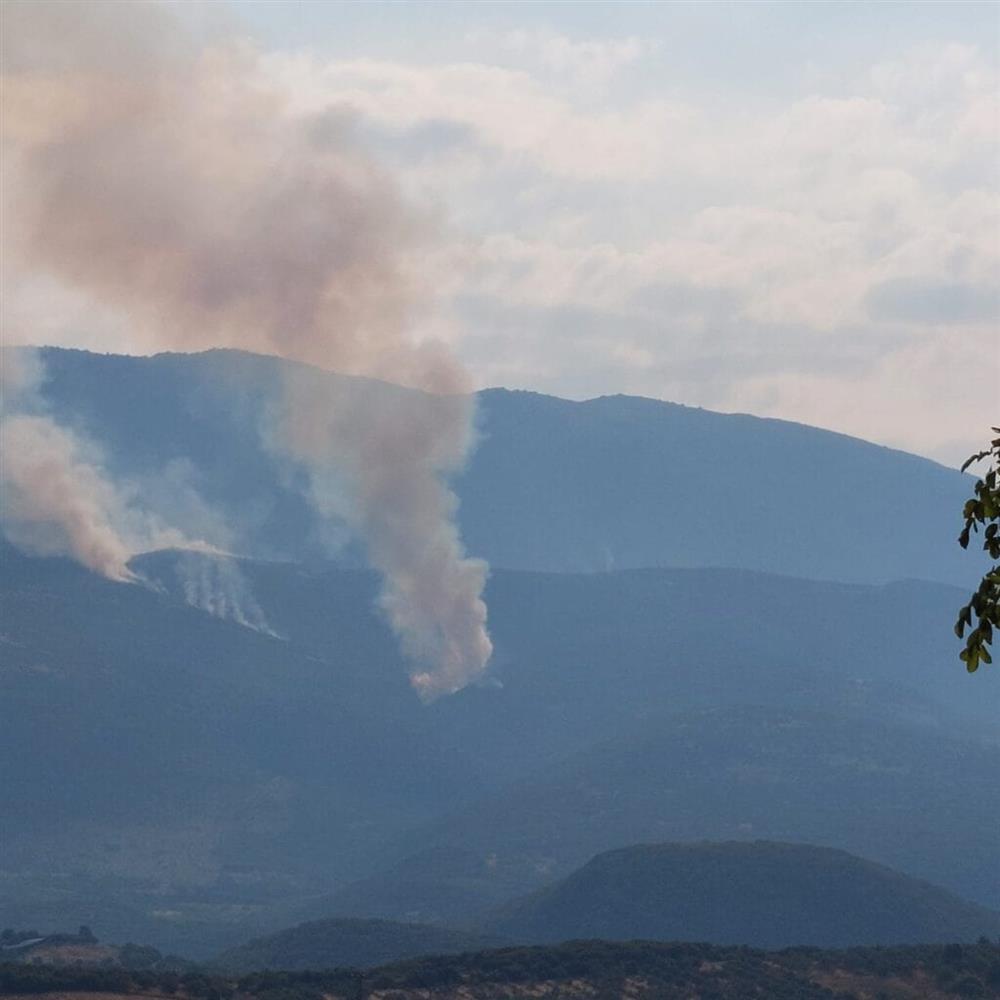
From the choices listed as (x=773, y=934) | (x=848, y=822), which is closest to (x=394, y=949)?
(x=773, y=934)

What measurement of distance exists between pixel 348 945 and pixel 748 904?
30.4 metres

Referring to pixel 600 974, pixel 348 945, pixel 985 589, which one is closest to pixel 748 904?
pixel 348 945

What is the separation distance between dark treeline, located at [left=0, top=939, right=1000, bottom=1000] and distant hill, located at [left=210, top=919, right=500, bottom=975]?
28.9m

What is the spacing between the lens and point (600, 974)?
264ft

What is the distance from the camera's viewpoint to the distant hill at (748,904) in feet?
433

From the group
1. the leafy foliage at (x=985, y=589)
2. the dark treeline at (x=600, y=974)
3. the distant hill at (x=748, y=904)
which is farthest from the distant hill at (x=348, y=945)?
the leafy foliage at (x=985, y=589)

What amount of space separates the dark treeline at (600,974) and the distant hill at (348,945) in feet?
94.7

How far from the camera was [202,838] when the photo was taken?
200 metres

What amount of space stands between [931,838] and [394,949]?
77479mm

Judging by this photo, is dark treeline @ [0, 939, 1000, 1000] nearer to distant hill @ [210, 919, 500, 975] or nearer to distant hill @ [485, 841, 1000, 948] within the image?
distant hill @ [210, 919, 500, 975]

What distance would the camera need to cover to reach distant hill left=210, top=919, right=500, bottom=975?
4491 inches

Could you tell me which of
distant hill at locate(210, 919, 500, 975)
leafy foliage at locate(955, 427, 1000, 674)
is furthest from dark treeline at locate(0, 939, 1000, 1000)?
leafy foliage at locate(955, 427, 1000, 674)

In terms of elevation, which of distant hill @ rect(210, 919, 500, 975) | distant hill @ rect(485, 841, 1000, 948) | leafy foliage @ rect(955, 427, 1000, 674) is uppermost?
distant hill @ rect(485, 841, 1000, 948)

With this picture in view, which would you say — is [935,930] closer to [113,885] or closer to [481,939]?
[481,939]
